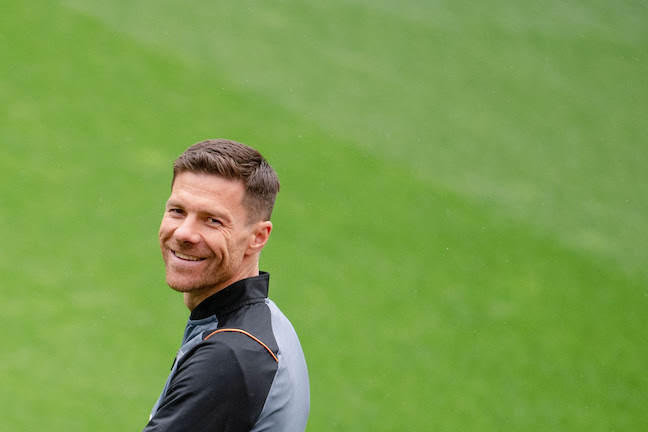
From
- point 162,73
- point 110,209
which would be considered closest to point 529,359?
point 110,209

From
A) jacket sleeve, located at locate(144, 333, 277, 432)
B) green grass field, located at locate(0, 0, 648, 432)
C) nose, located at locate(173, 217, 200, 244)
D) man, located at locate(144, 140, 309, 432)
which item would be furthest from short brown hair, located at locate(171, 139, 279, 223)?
green grass field, located at locate(0, 0, 648, 432)

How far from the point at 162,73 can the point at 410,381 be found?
13.8 feet

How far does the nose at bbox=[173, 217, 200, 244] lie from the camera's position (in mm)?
2576

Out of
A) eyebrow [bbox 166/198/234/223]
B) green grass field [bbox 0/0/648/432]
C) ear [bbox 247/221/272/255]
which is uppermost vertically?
eyebrow [bbox 166/198/234/223]

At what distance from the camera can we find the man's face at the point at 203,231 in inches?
102

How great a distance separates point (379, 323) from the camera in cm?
669

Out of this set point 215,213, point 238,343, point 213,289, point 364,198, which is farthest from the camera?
point 364,198

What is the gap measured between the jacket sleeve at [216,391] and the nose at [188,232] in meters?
0.35

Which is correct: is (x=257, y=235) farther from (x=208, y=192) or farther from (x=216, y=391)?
(x=216, y=391)

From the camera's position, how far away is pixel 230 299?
2.65m

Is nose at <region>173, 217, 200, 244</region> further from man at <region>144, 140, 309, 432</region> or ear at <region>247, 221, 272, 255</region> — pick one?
ear at <region>247, 221, 272, 255</region>

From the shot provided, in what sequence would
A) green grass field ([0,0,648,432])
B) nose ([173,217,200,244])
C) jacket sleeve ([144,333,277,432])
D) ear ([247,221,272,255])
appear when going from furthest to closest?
green grass field ([0,0,648,432]) → ear ([247,221,272,255]) → nose ([173,217,200,244]) → jacket sleeve ([144,333,277,432])

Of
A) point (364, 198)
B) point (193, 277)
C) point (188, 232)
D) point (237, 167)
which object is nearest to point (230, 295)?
point (193, 277)

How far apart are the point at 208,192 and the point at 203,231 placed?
123mm
